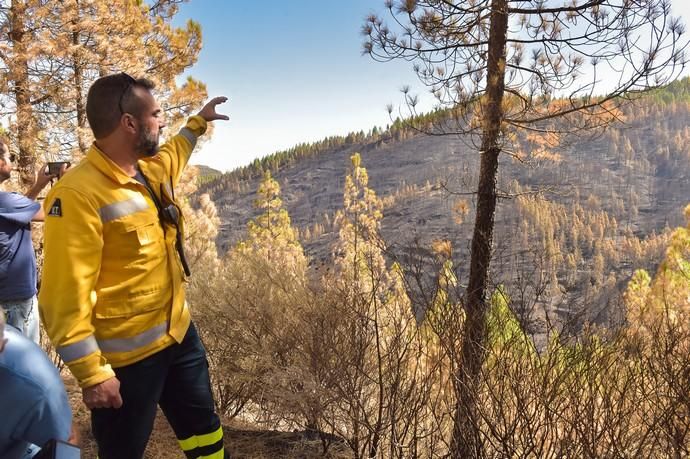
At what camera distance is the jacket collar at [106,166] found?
1661 mm

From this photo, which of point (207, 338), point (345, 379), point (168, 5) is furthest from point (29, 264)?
point (168, 5)

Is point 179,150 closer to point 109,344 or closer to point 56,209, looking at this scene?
point 56,209

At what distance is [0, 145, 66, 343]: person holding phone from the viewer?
9.36ft

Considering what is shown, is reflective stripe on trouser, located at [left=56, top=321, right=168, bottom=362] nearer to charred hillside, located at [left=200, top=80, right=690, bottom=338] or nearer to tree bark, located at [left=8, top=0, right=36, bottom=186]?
tree bark, located at [left=8, top=0, right=36, bottom=186]

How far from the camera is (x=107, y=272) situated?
165 cm

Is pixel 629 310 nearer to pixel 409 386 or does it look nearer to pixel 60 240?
pixel 409 386

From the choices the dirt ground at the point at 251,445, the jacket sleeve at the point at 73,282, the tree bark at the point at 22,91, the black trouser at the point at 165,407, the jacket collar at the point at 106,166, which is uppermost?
the tree bark at the point at 22,91

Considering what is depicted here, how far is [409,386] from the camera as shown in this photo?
3.18 meters

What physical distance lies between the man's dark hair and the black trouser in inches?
34.8

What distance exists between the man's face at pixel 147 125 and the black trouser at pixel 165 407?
30.8 inches

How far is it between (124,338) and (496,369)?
1.96 meters

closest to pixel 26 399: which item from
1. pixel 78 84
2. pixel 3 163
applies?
pixel 3 163

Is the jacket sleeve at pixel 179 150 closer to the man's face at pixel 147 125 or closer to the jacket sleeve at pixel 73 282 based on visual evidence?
the man's face at pixel 147 125

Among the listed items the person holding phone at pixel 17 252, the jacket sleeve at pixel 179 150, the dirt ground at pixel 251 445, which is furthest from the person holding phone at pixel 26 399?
the dirt ground at pixel 251 445
